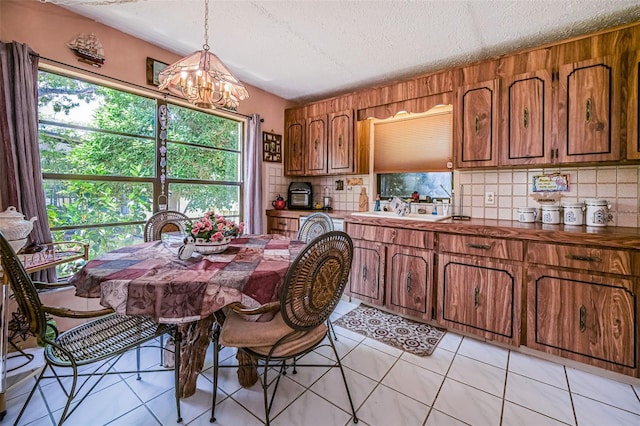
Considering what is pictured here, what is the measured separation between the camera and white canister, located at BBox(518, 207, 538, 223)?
2.34m

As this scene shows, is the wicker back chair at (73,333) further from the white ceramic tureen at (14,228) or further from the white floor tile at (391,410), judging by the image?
the white floor tile at (391,410)

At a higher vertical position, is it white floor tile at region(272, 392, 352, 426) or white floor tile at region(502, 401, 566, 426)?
white floor tile at region(272, 392, 352, 426)

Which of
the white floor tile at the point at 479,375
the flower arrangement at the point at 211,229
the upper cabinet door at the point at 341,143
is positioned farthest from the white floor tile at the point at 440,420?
the upper cabinet door at the point at 341,143

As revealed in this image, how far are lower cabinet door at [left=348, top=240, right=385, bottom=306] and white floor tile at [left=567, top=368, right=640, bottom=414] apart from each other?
1.42m

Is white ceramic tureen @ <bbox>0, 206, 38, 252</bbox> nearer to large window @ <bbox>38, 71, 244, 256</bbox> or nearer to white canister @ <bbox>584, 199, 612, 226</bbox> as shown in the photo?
large window @ <bbox>38, 71, 244, 256</bbox>

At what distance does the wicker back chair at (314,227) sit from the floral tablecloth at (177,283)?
88 centimetres

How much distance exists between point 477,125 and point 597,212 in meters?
1.11

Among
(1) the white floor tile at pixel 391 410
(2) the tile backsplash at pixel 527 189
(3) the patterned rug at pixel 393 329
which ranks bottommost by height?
(1) the white floor tile at pixel 391 410

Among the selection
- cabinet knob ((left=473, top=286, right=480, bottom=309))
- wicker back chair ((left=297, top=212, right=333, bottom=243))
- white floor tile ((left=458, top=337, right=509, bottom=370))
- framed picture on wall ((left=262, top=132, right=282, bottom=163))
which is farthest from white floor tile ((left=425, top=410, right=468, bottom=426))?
framed picture on wall ((left=262, top=132, right=282, bottom=163))

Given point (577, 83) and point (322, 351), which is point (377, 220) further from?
point (577, 83)

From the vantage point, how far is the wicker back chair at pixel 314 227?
95.6 inches

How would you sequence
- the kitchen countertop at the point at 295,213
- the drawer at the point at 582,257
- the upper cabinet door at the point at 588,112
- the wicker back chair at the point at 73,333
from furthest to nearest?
the kitchen countertop at the point at 295,213
the upper cabinet door at the point at 588,112
the drawer at the point at 582,257
the wicker back chair at the point at 73,333

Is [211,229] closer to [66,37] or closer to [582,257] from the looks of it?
[66,37]

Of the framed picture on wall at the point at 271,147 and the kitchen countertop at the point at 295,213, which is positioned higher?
the framed picture on wall at the point at 271,147
